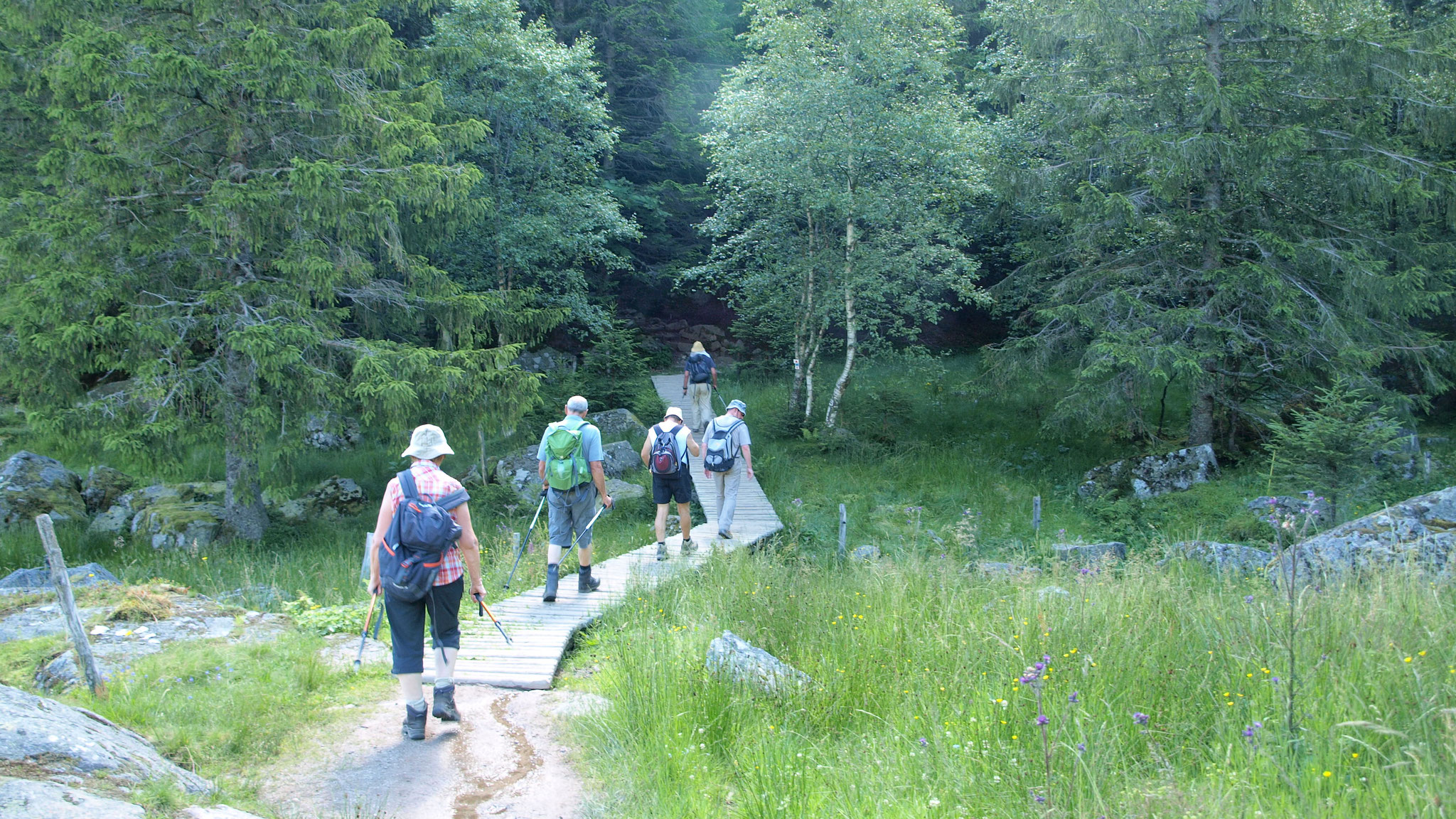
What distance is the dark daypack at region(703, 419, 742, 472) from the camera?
29.9 ft

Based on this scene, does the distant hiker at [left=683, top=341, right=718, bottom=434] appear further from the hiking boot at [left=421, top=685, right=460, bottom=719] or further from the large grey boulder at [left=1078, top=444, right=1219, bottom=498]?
the hiking boot at [left=421, top=685, right=460, bottom=719]

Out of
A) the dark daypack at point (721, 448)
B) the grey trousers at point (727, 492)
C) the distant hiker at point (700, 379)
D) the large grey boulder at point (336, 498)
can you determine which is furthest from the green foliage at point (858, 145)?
the large grey boulder at point (336, 498)

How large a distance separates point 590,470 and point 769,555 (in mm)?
1995

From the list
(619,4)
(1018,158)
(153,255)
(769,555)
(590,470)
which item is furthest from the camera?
(619,4)

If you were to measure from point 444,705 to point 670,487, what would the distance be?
4.08 metres

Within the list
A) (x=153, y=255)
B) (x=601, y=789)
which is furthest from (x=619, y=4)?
(x=601, y=789)

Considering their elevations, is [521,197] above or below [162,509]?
above

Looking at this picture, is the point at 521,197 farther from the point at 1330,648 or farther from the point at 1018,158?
the point at 1330,648

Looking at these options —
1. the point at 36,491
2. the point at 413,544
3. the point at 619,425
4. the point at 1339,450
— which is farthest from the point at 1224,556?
the point at 36,491

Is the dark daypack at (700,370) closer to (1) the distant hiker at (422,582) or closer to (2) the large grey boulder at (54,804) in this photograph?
(1) the distant hiker at (422,582)

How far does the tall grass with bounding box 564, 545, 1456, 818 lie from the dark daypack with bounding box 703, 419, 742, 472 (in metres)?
3.60

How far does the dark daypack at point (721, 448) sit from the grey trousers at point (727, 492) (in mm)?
161

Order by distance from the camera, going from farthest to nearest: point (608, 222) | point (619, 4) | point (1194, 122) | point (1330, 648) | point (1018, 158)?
point (619, 4) → point (608, 222) → point (1018, 158) → point (1194, 122) → point (1330, 648)

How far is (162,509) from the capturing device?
43.4ft
